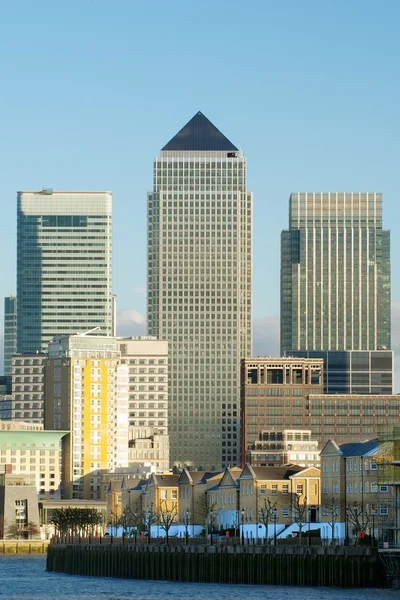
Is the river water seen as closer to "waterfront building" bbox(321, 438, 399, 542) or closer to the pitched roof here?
"waterfront building" bbox(321, 438, 399, 542)

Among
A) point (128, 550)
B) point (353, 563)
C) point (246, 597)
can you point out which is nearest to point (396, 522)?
point (353, 563)

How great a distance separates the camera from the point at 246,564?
157 metres

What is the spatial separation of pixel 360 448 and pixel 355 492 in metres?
4.69

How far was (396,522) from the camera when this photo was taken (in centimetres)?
14912

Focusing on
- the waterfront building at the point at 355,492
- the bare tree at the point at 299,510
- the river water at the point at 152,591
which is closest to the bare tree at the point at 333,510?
the waterfront building at the point at 355,492

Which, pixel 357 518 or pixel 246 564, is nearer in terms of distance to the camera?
pixel 246 564

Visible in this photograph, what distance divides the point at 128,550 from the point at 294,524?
2081 centimetres

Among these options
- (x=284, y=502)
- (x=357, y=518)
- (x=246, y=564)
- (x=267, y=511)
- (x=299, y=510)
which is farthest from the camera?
(x=284, y=502)

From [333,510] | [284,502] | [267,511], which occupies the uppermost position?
[333,510]

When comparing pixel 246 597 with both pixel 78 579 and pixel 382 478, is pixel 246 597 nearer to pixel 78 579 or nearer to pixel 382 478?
pixel 382 478

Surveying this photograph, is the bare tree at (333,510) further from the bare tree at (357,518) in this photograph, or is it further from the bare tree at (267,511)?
the bare tree at (267,511)

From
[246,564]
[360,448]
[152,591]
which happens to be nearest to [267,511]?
[360,448]

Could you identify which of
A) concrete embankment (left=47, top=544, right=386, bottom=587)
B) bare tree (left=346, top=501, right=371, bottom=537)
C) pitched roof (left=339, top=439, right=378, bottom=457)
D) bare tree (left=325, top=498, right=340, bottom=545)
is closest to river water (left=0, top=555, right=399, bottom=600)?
concrete embankment (left=47, top=544, right=386, bottom=587)

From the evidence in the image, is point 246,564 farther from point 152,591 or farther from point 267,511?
point 267,511
